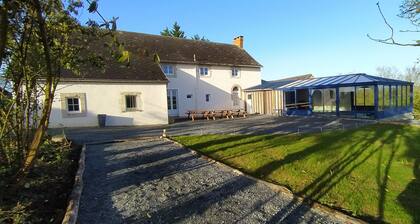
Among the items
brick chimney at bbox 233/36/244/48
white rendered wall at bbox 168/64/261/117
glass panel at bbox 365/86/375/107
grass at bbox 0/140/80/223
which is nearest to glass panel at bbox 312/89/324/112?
glass panel at bbox 365/86/375/107

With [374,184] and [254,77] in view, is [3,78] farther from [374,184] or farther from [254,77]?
[254,77]

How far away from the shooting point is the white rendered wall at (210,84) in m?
24.3

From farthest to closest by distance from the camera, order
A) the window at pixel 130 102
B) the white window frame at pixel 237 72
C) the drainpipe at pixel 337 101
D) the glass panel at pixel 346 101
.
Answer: the white window frame at pixel 237 72 < the glass panel at pixel 346 101 < the drainpipe at pixel 337 101 < the window at pixel 130 102

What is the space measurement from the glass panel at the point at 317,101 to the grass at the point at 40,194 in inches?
739

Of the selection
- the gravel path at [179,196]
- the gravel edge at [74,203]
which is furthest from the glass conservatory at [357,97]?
the gravel edge at [74,203]

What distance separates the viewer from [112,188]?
18.4ft

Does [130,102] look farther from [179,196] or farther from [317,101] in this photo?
[179,196]

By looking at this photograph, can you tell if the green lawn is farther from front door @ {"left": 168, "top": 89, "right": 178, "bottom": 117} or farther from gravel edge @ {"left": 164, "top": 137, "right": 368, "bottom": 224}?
front door @ {"left": 168, "top": 89, "right": 178, "bottom": 117}

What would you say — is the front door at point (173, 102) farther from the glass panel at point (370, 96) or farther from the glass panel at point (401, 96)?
the glass panel at point (401, 96)

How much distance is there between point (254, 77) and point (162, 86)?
12.6 meters

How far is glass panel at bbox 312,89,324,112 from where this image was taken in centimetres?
2153

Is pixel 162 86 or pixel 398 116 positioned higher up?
pixel 162 86

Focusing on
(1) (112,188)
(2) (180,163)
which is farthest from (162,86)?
(1) (112,188)

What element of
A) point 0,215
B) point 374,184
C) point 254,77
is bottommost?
point 374,184
